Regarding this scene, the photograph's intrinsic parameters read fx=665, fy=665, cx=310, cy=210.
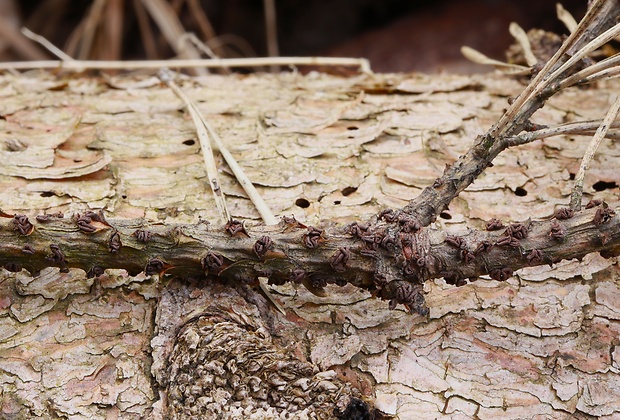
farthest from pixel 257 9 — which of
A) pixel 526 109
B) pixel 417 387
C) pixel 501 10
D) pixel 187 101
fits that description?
pixel 417 387

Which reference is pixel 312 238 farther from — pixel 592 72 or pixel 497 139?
pixel 592 72

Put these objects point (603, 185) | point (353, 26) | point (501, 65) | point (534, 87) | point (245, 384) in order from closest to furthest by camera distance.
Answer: point (245, 384) < point (534, 87) < point (603, 185) < point (501, 65) < point (353, 26)

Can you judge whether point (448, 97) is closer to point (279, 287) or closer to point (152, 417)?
point (279, 287)

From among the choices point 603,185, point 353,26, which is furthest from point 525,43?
point 353,26

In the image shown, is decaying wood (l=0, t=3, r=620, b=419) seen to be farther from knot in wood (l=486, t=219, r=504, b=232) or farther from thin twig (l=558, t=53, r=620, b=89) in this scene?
thin twig (l=558, t=53, r=620, b=89)

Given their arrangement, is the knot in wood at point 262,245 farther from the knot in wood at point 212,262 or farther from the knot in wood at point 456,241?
the knot in wood at point 456,241

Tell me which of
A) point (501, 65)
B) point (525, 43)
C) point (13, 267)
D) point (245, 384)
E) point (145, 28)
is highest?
point (145, 28)

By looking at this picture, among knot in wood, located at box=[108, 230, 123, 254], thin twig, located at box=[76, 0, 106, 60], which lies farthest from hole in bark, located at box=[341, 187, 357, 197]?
thin twig, located at box=[76, 0, 106, 60]

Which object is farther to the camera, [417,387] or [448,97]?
[448,97]
